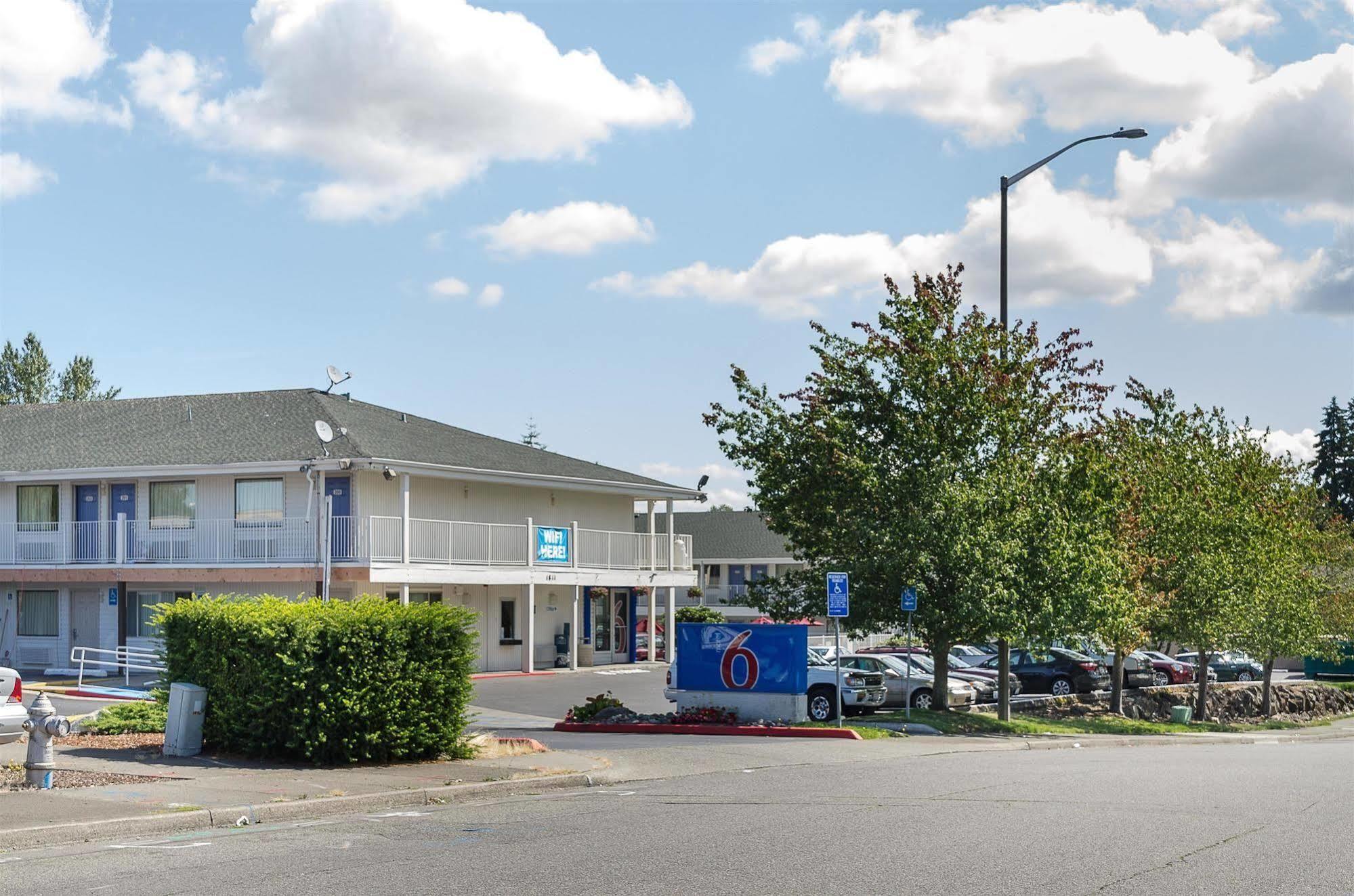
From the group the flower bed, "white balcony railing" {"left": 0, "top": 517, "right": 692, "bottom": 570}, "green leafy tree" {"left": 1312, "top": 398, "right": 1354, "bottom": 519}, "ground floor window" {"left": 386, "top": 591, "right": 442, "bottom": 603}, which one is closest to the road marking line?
the flower bed

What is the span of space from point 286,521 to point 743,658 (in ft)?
50.8

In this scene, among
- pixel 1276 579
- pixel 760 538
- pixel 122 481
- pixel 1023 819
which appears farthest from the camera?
pixel 760 538

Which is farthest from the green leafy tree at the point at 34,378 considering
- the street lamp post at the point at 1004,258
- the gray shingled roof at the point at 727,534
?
the street lamp post at the point at 1004,258

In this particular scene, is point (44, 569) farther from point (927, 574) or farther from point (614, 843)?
point (614, 843)

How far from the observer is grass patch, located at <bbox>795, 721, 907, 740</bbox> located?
2294cm

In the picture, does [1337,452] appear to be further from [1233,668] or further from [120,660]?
[120,660]

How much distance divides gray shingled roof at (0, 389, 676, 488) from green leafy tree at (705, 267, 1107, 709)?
12.8 metres

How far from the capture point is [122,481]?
3794 cm

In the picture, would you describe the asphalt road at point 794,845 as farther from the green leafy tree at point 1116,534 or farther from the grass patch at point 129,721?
the green leafy tree at point 1116,534

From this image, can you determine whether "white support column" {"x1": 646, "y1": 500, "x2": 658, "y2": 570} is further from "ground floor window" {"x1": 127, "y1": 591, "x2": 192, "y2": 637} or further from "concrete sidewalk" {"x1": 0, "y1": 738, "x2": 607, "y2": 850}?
"concrete sidewalk" {"x1": 0, "y1": 738, "x2": 607, "y2": 850}

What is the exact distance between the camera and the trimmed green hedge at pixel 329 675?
52.6ft

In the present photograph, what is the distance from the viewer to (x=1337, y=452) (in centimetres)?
8975

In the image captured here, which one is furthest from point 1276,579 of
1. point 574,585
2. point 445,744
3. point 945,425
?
point 445,744

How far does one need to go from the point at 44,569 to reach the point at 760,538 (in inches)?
1544
